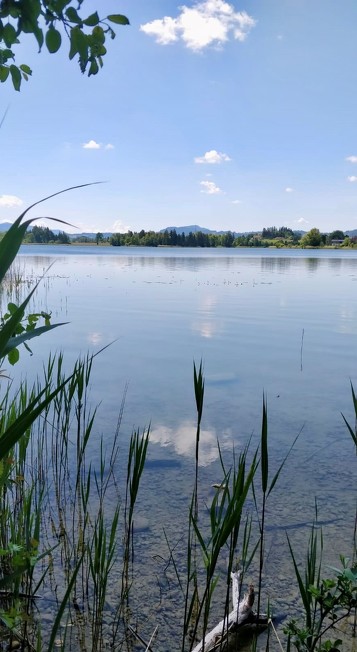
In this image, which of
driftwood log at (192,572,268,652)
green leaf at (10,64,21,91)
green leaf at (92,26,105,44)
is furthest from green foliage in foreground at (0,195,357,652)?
green leaf at (92,26,105,44)

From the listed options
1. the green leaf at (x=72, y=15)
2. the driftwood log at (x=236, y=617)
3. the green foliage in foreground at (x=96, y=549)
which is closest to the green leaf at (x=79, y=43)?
the green leaf at (x=72, y=15)

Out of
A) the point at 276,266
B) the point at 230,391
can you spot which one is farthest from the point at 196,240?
A: the point at 230,391

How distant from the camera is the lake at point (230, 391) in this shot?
4.24 meters

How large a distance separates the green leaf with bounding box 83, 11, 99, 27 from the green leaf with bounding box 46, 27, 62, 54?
0.36ft

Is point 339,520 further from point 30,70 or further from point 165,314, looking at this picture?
point 165,314

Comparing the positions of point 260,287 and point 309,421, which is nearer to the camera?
point 309,421

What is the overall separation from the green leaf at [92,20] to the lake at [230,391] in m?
1.92

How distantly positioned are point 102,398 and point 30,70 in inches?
213

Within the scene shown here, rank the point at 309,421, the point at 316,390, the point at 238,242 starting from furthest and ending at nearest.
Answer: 1. the point at 238,242
2. the point at 316,390
3. the point at 309,421

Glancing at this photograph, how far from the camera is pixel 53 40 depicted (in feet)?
6.41

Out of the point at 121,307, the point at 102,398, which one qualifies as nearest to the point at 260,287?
the point at 121,307

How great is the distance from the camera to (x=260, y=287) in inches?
923

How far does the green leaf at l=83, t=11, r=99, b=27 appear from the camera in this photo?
1952 millimetres

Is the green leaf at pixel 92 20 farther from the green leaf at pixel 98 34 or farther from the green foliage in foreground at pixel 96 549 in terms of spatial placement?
the green foliage in foreground at pixel 96 549
